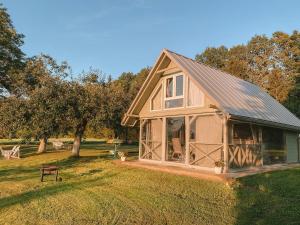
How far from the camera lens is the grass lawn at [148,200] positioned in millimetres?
6340

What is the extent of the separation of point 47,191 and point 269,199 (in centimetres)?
673

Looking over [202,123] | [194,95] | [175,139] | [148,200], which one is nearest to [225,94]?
[194,95]

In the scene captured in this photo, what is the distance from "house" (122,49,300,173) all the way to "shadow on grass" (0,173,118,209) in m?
4.93

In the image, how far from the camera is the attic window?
48.3 feet

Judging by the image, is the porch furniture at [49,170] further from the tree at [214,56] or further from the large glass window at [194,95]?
the tree at [214,56]

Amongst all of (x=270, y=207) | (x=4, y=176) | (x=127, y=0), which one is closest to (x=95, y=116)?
(x=4, y=176)

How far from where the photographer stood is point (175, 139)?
1505cm

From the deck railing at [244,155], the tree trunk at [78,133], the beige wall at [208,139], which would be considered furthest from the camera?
the tree trunk at [78,133]

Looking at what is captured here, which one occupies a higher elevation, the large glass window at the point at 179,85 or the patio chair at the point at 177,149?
the large glass window at the point at 179,85

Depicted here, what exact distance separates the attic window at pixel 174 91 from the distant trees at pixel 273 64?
74.8 feet

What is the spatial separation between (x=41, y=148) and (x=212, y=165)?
55.2ft

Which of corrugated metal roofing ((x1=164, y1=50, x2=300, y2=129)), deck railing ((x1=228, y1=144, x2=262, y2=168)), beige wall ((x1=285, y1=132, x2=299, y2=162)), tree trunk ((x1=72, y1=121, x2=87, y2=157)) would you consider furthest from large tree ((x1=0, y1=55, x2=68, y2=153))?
beige wall ((x1=285, y1=132, x2=299, y2=162))

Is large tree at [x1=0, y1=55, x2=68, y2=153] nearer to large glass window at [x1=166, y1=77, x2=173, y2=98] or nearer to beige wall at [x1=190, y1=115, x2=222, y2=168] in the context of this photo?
large glass window at [x1=166, y1=77, x2=173, y2=98]

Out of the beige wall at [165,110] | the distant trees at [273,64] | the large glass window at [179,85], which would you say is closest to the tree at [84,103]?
the beige wall at [165,110]
